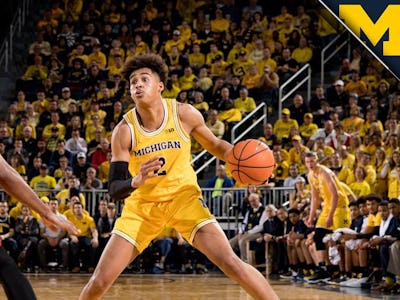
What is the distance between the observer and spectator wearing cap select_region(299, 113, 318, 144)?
51.0 feet

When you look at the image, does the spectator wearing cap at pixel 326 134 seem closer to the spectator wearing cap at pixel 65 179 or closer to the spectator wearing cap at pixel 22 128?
the spectator wearing cap at pixel 65 179

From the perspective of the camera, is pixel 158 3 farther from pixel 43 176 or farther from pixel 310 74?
pixel 43 176

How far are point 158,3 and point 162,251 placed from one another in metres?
8.42

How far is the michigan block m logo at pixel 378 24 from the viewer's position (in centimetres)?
604

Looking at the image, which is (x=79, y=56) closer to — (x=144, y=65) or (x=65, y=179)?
(x=65, y=179)

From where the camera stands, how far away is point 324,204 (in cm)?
Answer: 1173

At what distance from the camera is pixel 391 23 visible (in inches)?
237

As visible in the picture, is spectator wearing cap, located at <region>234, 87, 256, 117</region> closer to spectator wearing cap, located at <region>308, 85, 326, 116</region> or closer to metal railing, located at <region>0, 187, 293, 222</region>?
spectator wearing cap, located at <region>308, 85, 326, 116</region>

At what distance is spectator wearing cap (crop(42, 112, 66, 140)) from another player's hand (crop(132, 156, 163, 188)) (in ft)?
39.6

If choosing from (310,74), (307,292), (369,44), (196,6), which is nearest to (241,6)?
(196,6)

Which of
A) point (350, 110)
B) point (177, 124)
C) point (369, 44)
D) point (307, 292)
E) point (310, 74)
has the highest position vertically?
point (310, 74)

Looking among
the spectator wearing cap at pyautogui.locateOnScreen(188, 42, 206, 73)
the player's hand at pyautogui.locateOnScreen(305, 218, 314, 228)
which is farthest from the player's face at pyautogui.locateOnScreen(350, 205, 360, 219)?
the spectator wearing cap at pyautogui.locateOnScreen(188, 42, 206, 73)

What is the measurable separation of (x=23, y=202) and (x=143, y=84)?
2419mm

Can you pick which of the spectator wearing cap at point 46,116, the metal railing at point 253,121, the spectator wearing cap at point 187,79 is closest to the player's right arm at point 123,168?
the metal railing at point 253,121
